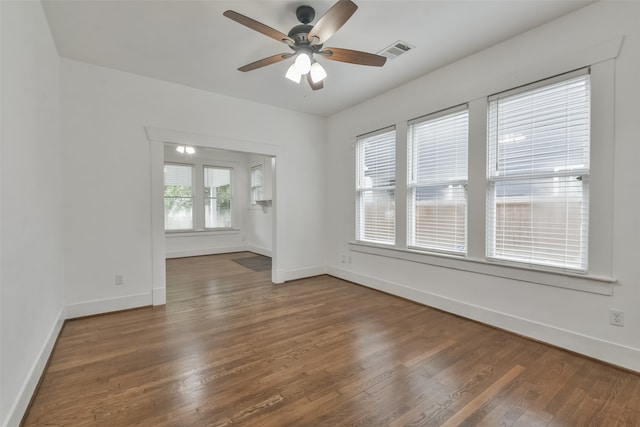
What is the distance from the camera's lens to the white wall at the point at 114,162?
10.1 ft

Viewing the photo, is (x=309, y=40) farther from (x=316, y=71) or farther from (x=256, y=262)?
(x=256, y=262)

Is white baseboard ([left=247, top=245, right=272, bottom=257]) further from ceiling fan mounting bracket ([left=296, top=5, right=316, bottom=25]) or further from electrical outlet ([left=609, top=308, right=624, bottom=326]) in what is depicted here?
electrical outlet ([left=609, top=308, right=624, bottom=326])

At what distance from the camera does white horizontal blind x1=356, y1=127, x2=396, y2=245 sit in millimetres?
4023

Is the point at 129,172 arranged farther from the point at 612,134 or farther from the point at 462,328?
the point at 612,134

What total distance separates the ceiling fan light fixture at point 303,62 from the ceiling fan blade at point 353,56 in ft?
0.61

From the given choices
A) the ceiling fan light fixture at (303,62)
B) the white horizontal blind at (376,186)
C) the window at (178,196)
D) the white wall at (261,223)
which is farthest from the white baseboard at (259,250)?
the ceiling fan light fixture at (303,62)

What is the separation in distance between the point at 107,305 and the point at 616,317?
4893 mm

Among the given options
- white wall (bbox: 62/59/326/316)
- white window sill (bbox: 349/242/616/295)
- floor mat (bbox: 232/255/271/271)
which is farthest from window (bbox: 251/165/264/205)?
white window sill (bbox: 349/242/616/295)

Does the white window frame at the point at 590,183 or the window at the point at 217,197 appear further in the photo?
the window at the point at 217,197

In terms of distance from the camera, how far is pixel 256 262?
20.6 ft

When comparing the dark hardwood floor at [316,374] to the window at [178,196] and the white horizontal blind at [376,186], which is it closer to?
the white horizontal blind at [376,186]

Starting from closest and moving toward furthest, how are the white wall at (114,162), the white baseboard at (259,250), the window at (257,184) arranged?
the white wall at (114,162)
the white baseboard at (259,250)
the window at (257,184)

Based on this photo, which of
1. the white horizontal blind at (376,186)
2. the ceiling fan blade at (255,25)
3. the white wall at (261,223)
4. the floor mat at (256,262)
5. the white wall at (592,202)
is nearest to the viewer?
the ceiling fan blade at (255,25)

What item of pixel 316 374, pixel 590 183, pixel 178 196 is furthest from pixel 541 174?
pixel 178 196
